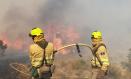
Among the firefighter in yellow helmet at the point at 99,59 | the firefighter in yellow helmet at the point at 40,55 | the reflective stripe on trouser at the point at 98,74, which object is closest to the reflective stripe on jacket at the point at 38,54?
the firefighter in yellow helmet at the point at 40,55

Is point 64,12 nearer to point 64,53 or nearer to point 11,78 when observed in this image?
point 64,53

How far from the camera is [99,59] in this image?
10125 millimetres

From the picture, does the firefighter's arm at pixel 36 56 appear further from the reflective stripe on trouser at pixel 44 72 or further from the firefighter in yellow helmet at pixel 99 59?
the firefighter in yellow helmet at pixel 99 59

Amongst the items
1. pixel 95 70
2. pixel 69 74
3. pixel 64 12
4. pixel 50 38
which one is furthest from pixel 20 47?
pixel 95 70

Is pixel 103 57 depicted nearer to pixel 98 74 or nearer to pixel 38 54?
pixel 98 74

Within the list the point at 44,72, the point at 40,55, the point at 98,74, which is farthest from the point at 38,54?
the point at 98,74

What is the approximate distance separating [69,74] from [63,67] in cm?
189

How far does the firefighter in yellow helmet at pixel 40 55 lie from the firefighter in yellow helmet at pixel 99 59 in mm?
1918

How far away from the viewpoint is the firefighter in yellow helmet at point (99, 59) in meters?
10.1

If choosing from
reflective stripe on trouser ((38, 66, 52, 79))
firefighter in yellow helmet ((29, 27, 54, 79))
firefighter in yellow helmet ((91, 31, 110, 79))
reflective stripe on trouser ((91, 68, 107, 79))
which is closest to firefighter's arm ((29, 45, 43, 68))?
firefighter in yellow helmet ((29, 27, 54, 79))

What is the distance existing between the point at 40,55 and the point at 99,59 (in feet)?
7.59

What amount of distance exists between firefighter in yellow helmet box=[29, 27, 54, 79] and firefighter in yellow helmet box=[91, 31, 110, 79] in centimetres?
192

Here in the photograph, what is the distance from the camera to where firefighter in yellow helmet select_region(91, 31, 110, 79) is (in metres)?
10.1

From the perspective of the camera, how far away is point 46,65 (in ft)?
28.8
